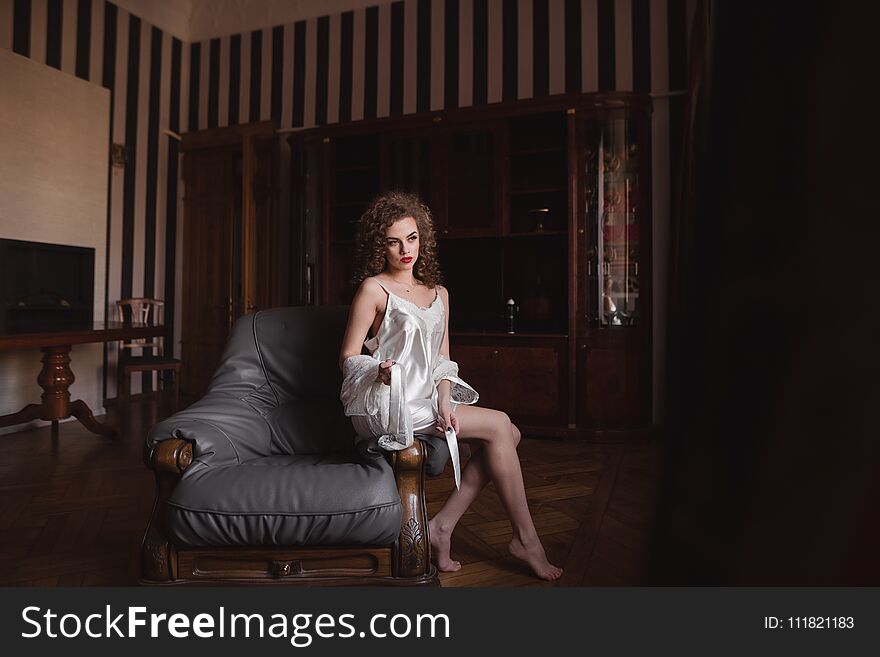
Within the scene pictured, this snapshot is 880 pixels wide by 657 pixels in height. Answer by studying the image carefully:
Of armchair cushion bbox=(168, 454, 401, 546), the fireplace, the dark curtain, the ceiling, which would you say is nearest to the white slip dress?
armchair cushion bbox=(168, 454, 401, 546)

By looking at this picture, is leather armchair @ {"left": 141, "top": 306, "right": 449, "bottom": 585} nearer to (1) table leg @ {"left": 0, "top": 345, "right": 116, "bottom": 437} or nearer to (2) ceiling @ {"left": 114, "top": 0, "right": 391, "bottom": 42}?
(1) table leg @ {"left": 0, "top": 345, "right": 116, "bottom": 437}

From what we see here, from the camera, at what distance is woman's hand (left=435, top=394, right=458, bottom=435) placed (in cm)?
197

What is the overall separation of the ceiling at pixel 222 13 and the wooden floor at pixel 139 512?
14.4 ft

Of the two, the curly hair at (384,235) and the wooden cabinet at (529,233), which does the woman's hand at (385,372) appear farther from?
the wooden cabinet at (529,233)

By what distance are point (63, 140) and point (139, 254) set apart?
4.87 feet

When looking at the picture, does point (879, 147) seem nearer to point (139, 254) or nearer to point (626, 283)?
point (626, 283)

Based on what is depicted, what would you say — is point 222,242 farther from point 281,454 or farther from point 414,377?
point 414,377

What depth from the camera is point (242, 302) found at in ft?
18.1

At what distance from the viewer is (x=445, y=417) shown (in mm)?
1983

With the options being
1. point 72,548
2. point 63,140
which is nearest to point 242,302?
point 63,140

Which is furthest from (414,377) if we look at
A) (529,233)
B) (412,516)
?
(529,233)

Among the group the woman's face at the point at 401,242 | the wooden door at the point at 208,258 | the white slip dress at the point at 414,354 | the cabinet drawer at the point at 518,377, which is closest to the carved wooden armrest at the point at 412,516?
the white slip dress at the point at 414,354

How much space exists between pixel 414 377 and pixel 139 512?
1.59 m

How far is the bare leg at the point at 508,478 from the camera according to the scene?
2.02 metres
